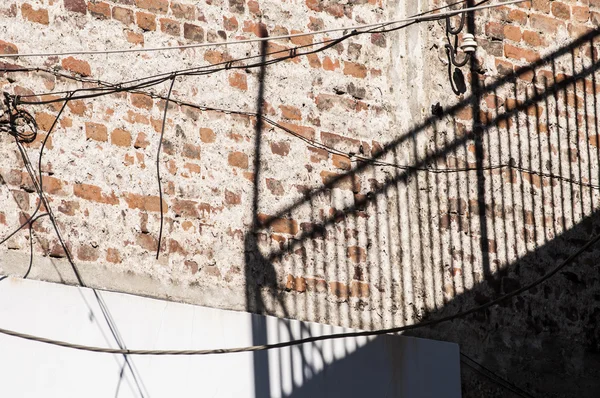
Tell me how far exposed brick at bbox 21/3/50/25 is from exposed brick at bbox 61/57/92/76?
219 millimetres

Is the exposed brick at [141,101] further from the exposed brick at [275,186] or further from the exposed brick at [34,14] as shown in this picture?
the exposed brick at [275,186]

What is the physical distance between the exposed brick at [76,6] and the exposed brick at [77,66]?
0.27 meters

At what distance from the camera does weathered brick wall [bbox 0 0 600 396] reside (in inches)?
201

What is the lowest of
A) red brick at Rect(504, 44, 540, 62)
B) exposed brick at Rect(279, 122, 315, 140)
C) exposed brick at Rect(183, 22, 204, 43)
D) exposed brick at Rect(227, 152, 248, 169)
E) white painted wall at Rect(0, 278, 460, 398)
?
white painted wall at Rect(0, 278, 460, 398)

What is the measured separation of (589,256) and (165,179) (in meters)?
2.89

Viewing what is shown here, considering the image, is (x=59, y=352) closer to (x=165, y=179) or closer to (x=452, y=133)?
(x=165, y=179)

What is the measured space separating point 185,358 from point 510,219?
8.10ft

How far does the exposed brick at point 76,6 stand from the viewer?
17.1 ft

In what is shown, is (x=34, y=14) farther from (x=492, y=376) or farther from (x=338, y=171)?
(x=492, y=376)

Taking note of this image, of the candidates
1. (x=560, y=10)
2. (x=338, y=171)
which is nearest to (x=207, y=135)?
(x=338, y=171)

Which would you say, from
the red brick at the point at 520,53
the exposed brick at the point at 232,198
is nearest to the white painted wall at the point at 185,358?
the exposed brick at the point at 232,198

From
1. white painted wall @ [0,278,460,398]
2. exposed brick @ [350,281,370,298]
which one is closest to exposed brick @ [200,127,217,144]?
white painted wall @ [0,278,460,398]

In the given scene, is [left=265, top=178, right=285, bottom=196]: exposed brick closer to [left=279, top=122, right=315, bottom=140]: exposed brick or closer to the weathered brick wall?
the weathered brick wall

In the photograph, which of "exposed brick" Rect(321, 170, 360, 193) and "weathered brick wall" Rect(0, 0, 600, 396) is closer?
"weathered brick wall" Rect(0, 0, 600, 396)
